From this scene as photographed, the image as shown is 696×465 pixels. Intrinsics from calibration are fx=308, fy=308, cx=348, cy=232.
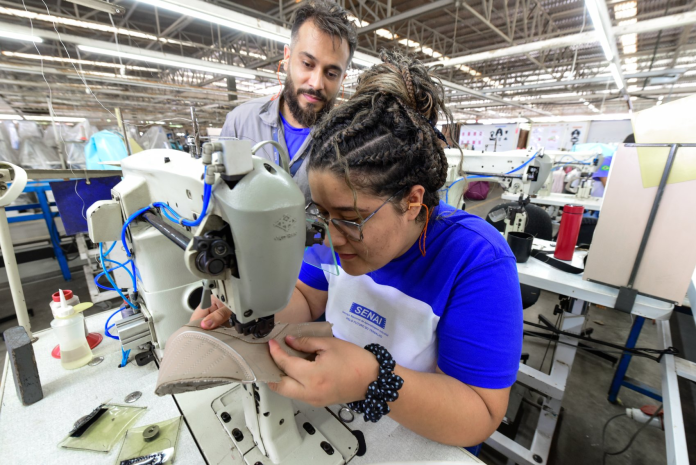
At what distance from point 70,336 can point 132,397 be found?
1.19 feet

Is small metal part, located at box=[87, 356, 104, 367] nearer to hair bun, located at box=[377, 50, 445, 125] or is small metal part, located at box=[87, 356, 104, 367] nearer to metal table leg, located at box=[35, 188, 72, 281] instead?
hair bun, located at box=[377, 50, 445, 125]

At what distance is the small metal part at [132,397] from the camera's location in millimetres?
919

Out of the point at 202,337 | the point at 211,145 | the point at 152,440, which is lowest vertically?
the point at 152,440

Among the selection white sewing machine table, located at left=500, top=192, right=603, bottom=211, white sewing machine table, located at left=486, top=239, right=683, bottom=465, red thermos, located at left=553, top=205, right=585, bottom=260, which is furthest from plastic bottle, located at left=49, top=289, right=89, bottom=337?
white sewing machine table, located at left=500, top=192, right=603, bottom=211

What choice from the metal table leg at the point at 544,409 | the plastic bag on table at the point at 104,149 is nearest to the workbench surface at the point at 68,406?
the metal table leg at the point at 544,409

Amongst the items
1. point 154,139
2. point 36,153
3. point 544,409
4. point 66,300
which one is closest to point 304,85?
point 66,300

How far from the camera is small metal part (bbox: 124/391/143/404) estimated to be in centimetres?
92

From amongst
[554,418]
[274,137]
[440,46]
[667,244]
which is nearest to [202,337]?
[274,137]

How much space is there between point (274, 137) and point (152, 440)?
1446mm

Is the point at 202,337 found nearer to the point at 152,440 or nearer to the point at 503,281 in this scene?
the point at 152,440

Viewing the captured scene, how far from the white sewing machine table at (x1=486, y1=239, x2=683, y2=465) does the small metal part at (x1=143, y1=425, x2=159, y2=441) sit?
156cm

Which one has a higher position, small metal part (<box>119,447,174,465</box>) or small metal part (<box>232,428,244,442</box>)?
small metal part (<box>232,428,244,442</box>)

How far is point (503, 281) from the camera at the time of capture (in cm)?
73

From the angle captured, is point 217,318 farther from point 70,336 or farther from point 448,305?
point 70,336
